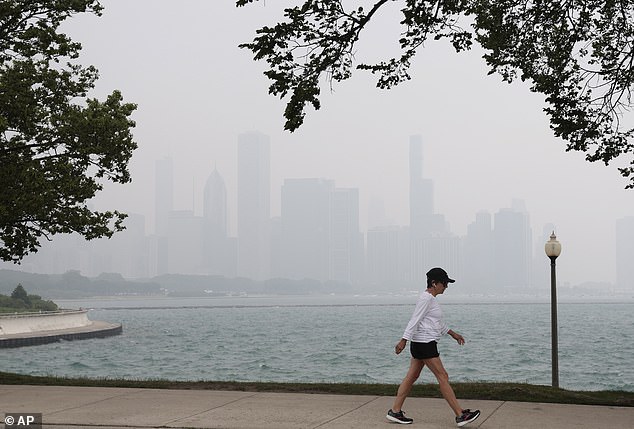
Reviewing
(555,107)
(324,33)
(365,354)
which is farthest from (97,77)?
(365,354)

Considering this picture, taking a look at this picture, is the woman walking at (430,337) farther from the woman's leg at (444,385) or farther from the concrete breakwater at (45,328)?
the concrete breakwater at (45,328)

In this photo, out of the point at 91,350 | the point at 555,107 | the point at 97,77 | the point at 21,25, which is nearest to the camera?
the point at 555,107

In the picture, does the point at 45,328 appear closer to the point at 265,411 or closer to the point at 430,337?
the point at 265,411

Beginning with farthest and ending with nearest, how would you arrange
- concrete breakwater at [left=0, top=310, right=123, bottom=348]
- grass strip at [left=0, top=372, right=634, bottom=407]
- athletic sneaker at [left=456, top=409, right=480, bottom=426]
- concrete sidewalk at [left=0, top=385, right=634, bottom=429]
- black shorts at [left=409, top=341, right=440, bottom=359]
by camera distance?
concrete breakwater at [left=0, top=310, right=123, bottom=348] → grass strip at [left=0, top=372, right=634, bottom=407] → concrete sidewalk at [left=0, top=385, right=634, bottom=429] → black shorts at [left=409, top=341, right=440, bottom=359] → athletic sneaker at [left=456, top=409, right=480, bottom=426]

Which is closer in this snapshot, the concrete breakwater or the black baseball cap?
the black baseball cap

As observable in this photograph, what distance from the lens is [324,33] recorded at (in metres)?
12.1

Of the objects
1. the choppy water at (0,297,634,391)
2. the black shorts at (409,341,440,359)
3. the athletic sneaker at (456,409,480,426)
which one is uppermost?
the black shorts at (409,341,440,359)

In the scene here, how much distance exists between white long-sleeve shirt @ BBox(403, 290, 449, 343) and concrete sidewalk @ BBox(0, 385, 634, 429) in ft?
3.69

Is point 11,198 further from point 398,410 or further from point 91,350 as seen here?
point 91,350

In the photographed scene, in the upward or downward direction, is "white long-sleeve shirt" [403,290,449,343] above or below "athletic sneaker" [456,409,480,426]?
above

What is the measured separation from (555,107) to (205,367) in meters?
47.1

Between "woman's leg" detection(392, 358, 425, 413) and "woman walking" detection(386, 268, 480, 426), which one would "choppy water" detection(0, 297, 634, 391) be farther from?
"woman walking" detection(386, 268, 480, 426)

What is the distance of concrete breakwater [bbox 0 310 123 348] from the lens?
74.4 metres

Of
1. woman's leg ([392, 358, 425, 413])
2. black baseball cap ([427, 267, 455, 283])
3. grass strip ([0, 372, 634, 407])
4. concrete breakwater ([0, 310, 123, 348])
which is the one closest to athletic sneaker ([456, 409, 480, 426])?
woman's leg ([392, 358, 425, 413])
